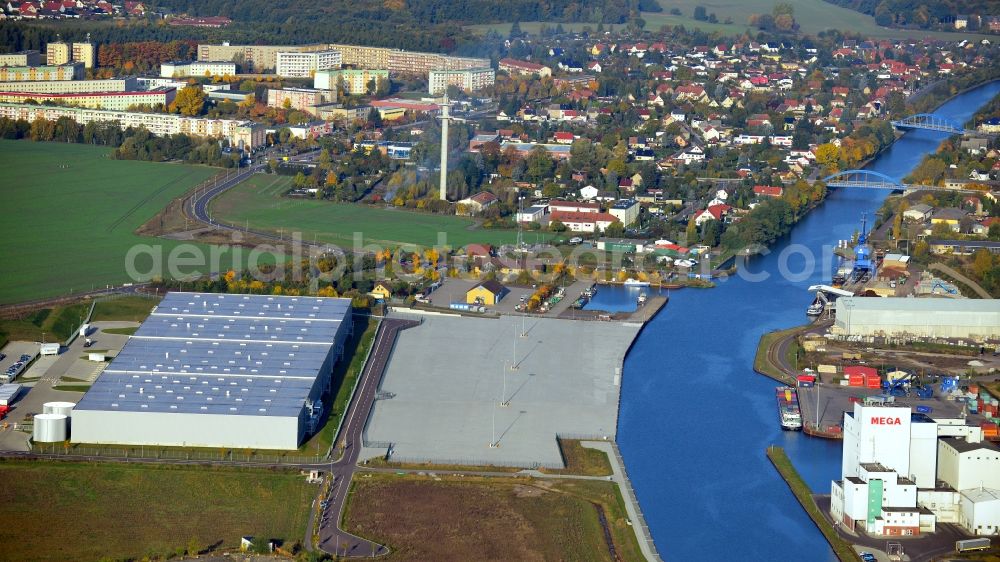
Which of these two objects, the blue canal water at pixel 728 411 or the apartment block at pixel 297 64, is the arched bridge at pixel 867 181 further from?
the apartment block at pixel 297 64

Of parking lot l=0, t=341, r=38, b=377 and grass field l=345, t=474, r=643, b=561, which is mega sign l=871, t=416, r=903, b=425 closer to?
grass field l=345, t=474, r=643, b=561

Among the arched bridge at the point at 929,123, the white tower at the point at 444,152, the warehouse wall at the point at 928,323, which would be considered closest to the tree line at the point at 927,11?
the arched bridge at the point at 929,123

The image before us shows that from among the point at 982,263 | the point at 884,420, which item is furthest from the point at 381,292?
the point at 982,263

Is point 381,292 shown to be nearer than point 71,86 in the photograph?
Yes

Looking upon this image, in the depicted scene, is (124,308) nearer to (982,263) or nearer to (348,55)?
(982,263)

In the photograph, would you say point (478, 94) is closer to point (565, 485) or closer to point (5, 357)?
point (5, 357)
